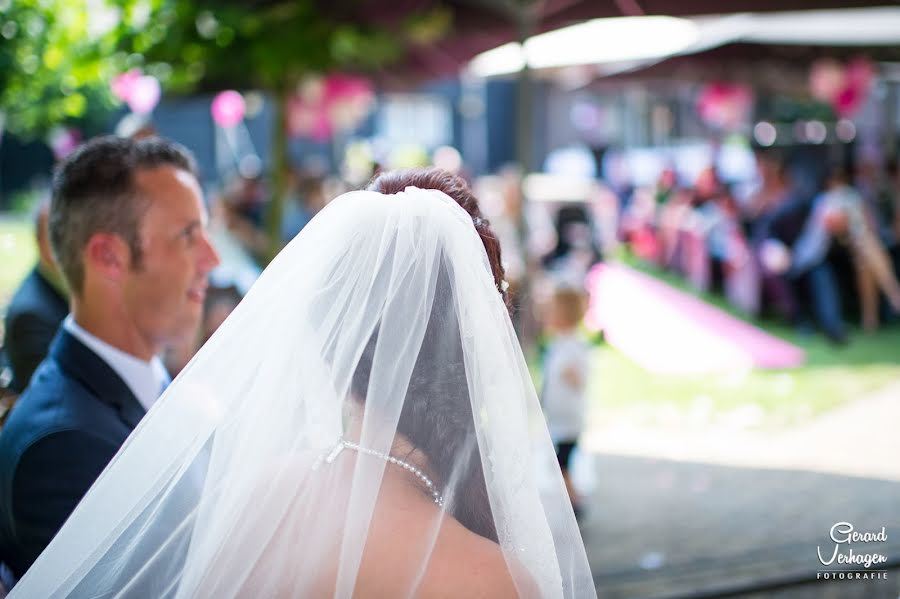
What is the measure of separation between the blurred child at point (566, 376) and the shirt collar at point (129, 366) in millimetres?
2803

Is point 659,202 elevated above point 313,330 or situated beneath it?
situated beneath

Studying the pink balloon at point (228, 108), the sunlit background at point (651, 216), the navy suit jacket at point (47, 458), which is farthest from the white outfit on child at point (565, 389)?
the pink balloon at point (228, 108)

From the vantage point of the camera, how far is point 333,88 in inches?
277

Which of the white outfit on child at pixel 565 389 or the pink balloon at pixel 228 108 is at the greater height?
the pink balloon at pixel 228 108

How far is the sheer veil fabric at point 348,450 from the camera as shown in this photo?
1.41 meters

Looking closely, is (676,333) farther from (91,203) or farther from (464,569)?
(464,569)

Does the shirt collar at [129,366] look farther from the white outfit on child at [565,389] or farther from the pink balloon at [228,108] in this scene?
the pink balloon at [228,108]

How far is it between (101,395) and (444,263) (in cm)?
93

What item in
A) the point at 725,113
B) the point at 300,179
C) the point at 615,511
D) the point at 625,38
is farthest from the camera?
the point at 725,113

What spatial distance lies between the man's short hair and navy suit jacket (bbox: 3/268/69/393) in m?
1.06

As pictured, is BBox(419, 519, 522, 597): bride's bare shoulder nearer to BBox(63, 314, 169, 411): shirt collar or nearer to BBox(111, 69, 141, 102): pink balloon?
BBox(63, 314, 169, 411): shirt collar

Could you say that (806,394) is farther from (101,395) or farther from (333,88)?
(101,395)

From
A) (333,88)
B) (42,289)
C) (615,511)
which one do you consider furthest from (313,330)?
(333,88)

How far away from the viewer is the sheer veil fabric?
1414mm
